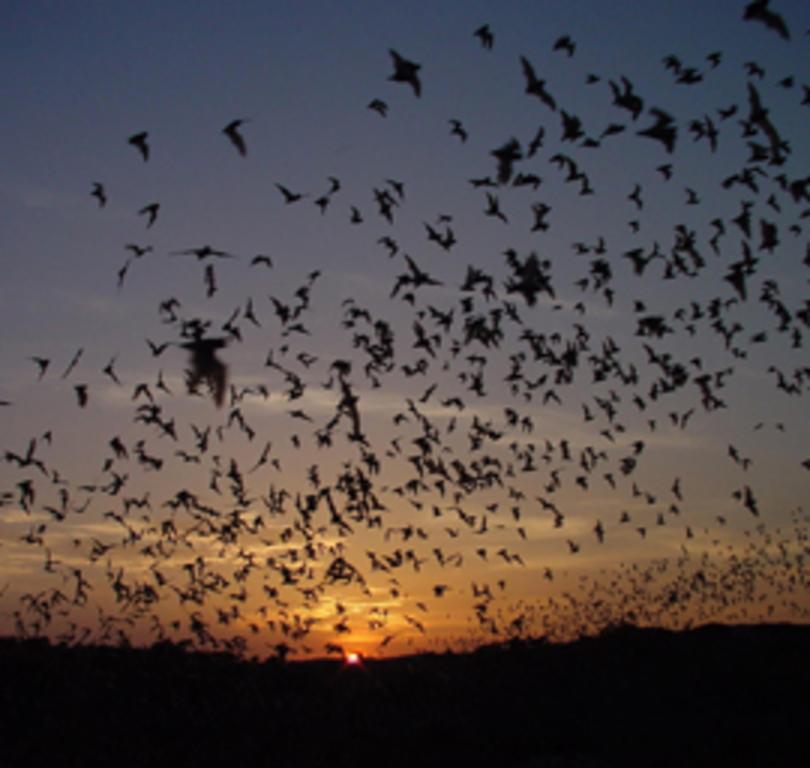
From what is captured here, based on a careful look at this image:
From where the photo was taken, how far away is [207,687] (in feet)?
87.6

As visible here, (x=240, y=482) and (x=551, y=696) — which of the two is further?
(x=240, y=482)

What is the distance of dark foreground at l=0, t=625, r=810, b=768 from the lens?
21812 millimetres

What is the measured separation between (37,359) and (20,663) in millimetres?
10131

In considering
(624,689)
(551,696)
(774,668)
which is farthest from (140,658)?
(774,668)

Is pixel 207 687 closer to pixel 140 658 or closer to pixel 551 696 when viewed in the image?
pixel 140 658

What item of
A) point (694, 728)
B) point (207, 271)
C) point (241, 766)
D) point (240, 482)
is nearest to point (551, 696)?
point (694, 728)

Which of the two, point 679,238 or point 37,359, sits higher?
point 679,238

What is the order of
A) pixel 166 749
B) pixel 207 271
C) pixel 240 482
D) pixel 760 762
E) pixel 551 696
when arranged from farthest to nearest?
pixel 240 482 → pixel 551 696 → pixel 166 749 → pixel 760 762 → pixel 207 271

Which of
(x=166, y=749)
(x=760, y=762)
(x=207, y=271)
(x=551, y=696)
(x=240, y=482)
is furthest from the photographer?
(x=240, y=482)

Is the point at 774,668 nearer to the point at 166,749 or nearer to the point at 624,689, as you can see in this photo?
the point at 624,689

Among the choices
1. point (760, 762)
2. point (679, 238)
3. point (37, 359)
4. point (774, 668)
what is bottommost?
point (760, 762)

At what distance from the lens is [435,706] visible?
25516mm

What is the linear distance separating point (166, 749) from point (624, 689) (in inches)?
492

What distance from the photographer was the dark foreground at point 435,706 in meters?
21.8
